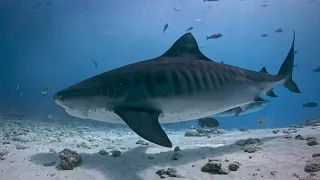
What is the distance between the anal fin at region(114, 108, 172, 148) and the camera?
4.16 meters

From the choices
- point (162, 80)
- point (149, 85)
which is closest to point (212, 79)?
point (162, 80)

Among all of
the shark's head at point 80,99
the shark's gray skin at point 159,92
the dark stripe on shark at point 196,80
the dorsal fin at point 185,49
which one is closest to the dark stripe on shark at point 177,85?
the shark's gray skin at point 159,92

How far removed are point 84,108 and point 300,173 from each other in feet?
13.0

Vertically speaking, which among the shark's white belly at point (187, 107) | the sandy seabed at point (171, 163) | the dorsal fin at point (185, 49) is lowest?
the sandy seabed at point (171, 163)

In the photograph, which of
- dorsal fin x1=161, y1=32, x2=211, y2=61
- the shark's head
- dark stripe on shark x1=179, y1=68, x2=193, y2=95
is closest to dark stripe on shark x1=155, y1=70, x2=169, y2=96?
dark stripe on shark x1=179, y1=68, x2=193, y2=95

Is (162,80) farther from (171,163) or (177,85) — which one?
(171,163)

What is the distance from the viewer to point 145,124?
173 inches

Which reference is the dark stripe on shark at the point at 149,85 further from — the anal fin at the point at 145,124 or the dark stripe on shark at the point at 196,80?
the dark stripe on shark at the point at 196,80

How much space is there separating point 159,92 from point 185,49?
168 centimetres

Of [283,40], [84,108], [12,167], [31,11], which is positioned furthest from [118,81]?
[283,40]

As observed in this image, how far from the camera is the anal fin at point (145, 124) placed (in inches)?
164

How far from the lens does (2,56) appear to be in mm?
93125

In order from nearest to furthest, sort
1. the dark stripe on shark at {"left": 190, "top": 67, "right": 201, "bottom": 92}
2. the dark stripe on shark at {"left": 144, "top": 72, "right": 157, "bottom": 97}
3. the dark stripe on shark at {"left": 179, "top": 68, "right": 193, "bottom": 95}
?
the dark stripe on shark at {"left": 144, "top": 72, "right": 157, "bottom": 97} < the dark stripe on shark at {"left": 179, "top": 68, "right": 193, "bottom": 95} < the dark stripe on shark at {"left": 190, "top": 67, "right": 201, "bottom": 92}

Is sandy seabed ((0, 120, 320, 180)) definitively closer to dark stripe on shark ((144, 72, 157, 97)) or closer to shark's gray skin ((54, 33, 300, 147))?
shark's gray skin ((54, 33, 300, 147))
